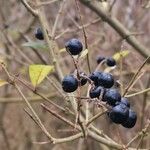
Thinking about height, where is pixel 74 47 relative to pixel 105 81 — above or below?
above

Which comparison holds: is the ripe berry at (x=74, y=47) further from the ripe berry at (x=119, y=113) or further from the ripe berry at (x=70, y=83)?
the ripe berry at (x=119, y=113)

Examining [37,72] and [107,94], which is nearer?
[107,94]

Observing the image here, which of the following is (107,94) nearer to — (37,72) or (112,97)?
(112,97)

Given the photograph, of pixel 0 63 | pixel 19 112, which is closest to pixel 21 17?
pixel 19 112

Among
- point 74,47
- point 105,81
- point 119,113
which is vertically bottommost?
point 119,113

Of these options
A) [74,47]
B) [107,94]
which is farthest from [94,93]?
[74,47]

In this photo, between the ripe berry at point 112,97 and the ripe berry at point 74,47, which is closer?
the ripe berry at point 112,97

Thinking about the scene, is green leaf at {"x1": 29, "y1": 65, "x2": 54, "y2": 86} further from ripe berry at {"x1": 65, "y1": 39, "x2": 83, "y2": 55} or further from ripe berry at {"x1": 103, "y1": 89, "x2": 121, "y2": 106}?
ripe berry at {"x1": 103, "y1": 89, "x2": 121, "y2": 106}

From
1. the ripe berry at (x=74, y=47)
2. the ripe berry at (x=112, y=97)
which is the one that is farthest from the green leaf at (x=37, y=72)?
the ripe berry at (x=112, y=97)
